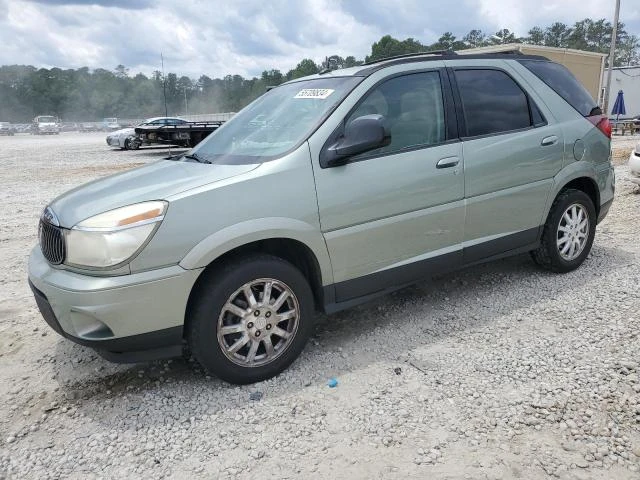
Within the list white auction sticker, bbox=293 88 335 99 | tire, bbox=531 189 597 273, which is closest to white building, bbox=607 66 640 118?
tire, bbox=531 189 597 273

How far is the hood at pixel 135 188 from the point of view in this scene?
2.89 m

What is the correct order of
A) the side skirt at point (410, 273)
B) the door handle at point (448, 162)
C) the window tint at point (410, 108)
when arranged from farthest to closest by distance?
the door handle at point (448, 162) < the window tint at point (410, 108) < the side skirt at point (410, 273)

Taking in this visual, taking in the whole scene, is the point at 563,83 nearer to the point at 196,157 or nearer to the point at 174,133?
the point at 196,157

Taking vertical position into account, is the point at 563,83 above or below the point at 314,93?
below

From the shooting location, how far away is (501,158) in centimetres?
401

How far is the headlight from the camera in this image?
2709 mm

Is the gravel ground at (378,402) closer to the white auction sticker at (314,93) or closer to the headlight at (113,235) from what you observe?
the headlight at (113,235)

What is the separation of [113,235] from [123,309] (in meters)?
0.39

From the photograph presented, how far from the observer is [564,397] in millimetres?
2898

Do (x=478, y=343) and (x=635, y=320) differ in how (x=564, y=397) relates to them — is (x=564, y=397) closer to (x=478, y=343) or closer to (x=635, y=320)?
(x=478, y=343)

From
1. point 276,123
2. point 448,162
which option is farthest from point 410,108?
point 276,123

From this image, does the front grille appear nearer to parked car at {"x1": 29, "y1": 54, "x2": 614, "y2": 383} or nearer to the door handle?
parked car at {"x1": 29, "y1": 54, "x2": 614, "y2": 383}

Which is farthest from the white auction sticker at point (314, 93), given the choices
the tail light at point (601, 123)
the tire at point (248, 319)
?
the tail light at point (601, 123)

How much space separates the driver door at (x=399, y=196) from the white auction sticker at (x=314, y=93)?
0.91ft
